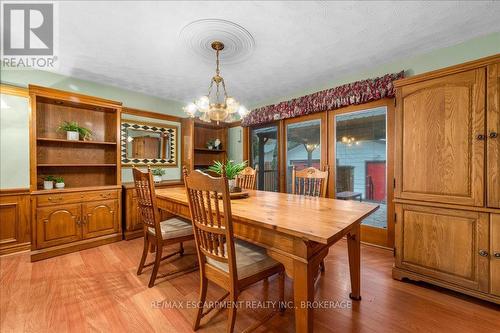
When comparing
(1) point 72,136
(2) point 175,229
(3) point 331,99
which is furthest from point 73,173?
(3) point 331,99

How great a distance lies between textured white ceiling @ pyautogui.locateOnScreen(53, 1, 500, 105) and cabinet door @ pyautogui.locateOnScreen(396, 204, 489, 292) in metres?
1.70

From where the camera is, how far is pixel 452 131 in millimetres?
1838

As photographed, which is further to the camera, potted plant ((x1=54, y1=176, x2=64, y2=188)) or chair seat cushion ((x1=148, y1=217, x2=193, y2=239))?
potted plant ((x1=54, y1=176, x2=64, y2=188))

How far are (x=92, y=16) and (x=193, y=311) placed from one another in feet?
8.48

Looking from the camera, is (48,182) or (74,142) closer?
(48,182)

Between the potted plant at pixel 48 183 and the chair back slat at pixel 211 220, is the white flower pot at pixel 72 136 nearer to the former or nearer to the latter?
the potted plant at pixel 48 183

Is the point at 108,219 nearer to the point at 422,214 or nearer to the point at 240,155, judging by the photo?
the point at 240,155

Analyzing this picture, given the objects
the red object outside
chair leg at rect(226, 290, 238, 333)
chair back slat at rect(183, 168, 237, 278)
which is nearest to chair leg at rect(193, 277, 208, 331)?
chair back slat at rect(183, 168, 237, 278)

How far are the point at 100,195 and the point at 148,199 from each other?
1.57m

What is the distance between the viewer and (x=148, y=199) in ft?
6.52

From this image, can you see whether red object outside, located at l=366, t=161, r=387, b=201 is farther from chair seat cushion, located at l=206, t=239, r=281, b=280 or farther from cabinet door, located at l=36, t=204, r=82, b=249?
cabinet door, located at l=36, t=204, r=82, b=249

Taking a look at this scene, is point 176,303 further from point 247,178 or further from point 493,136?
point 493,136

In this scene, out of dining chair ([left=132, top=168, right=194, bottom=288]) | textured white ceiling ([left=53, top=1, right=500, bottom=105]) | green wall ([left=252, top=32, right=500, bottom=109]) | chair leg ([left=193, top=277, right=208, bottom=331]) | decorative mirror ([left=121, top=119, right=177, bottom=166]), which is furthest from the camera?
decorative mirror ([left=121, top=119, right=177, bottom=166])

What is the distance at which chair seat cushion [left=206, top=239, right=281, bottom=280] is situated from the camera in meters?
1.34
